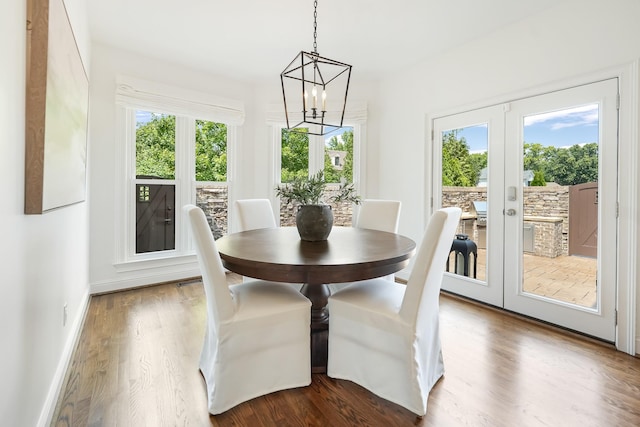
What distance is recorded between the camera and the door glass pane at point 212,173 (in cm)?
399

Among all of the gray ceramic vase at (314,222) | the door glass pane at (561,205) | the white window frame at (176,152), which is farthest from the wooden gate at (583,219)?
the white window frame at (176,152)

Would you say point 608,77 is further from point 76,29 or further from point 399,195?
point 76,29

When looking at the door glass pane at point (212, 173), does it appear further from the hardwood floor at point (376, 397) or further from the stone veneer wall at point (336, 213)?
the hardwood floor at point (376, 397)

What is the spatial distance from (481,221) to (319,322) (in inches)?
80.5

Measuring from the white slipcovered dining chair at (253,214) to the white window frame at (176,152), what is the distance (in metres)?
1.35

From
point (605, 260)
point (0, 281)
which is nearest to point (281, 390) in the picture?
point (0, 281)

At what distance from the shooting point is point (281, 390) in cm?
170

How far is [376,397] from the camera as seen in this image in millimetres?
1654

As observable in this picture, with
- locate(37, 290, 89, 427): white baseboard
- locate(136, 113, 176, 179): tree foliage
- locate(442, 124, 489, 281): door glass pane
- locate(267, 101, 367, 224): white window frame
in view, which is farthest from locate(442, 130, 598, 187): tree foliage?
locate(37, 290, 89, 427): white baseboard

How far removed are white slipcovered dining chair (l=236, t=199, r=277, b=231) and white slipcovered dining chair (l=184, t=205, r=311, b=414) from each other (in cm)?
115

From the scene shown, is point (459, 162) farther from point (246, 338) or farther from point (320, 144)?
point (246, 338)

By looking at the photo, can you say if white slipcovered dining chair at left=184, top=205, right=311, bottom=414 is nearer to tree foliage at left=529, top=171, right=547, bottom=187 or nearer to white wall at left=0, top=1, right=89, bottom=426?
white wall at left=0, top=1, right=89, bottom=426

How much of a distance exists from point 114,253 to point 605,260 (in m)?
4.51

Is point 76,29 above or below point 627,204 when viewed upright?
above
